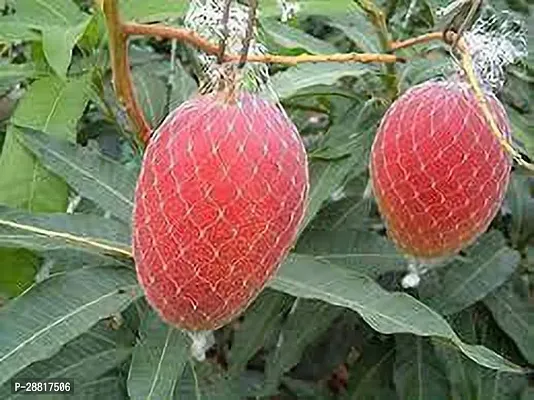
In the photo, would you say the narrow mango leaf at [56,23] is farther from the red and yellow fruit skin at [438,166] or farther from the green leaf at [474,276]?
the green leaf at [474,276]

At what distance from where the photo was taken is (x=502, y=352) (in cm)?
131

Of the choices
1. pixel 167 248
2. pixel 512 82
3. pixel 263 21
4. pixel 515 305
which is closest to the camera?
pixel 167 248

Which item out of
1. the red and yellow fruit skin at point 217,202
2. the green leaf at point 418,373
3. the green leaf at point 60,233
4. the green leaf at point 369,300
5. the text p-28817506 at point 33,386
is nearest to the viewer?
the red and yellow fruit skin at point 217,202

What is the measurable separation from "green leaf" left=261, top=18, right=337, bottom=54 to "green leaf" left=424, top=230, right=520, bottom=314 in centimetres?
25

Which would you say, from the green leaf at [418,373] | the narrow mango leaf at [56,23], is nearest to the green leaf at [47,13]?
the narrow mango leaf at [56,23]

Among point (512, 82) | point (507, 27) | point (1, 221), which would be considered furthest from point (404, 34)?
point (1, 221)

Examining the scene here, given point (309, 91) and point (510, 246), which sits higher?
point (309, 91)

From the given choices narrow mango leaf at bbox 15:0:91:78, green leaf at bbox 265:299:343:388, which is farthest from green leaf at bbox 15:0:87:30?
green leaf at bbox 265:299:343:388

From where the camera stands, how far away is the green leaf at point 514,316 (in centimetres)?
126

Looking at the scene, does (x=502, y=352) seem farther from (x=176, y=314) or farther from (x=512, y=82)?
(x=176, y=314)

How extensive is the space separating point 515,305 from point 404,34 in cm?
38

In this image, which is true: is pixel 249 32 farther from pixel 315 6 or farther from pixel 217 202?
pixel 315 6

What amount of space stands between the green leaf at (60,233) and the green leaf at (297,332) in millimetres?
210

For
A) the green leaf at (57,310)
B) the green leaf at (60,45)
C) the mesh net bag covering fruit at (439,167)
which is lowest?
the green leaf at (57,310)
